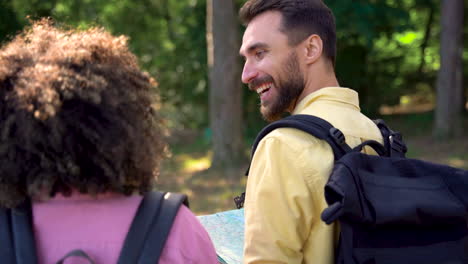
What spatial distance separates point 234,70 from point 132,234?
8113 millimetres

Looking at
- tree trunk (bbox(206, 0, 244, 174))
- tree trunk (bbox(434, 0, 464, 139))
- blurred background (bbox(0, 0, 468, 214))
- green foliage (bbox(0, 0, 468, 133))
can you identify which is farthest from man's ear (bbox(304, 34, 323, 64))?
tree trunk (bbox(434, 0, 464, 139))

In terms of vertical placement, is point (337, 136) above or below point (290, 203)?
above

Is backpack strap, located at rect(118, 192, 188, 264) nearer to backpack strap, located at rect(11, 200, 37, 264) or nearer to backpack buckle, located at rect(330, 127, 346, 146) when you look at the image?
backpack strap, located at rect(11, 200, 37, 264)

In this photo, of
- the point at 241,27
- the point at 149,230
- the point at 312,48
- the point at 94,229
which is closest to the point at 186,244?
the point at 149,230

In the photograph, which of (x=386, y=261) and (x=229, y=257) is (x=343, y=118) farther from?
(x=229, y=257)

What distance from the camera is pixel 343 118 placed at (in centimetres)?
202

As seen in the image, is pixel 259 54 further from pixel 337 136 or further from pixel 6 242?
pixel 6 242

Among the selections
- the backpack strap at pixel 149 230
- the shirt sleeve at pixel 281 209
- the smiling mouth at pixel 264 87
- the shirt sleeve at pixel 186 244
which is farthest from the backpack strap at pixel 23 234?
the smiling mouth at pixel 264 87

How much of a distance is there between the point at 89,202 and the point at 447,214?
114 centimetres

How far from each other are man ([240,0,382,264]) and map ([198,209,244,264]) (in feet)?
2.05

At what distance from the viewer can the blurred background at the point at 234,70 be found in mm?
9305

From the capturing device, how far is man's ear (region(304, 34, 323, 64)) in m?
2.21

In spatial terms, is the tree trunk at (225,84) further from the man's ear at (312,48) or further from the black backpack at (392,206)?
the black backpack at (392,206)

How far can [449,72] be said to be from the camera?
464 inches
